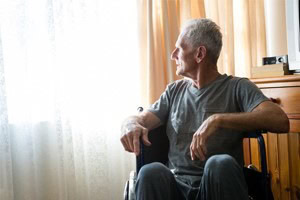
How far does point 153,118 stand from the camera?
1.58 m

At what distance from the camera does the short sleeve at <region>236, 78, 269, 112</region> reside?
1.39 meters

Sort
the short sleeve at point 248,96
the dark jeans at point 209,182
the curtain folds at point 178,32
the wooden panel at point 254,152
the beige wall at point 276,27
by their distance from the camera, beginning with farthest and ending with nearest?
the beige wall at point 276,27, the curtain folds at point 178,32, the wooden panel at point 254,152, the short sleeve at point 248,96, the dark jeans at point 209,182

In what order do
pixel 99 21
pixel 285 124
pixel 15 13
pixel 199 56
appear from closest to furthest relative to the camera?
pixel 285 124 < pixel 199 56 < pixel 15 13 < pixel 99 21

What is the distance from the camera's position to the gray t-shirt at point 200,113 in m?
1.45

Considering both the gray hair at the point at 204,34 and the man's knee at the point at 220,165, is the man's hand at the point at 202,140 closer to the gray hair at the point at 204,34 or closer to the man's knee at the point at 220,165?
the man's knee at the point at 220,165

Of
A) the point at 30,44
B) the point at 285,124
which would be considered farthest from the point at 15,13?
the point at 285,124

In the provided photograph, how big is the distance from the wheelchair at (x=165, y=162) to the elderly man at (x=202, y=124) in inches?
1.6

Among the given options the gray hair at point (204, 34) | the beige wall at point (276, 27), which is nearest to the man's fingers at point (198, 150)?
the gray hair at point (204, 34)

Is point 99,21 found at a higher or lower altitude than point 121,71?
higher

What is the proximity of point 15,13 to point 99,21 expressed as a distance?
458mm

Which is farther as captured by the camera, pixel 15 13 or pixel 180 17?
pixel 180 17

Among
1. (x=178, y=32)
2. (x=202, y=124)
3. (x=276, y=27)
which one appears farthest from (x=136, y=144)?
(x=276, y=27)

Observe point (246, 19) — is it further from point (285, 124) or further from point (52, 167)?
point (52, 167)

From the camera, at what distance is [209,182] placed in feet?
3.89
